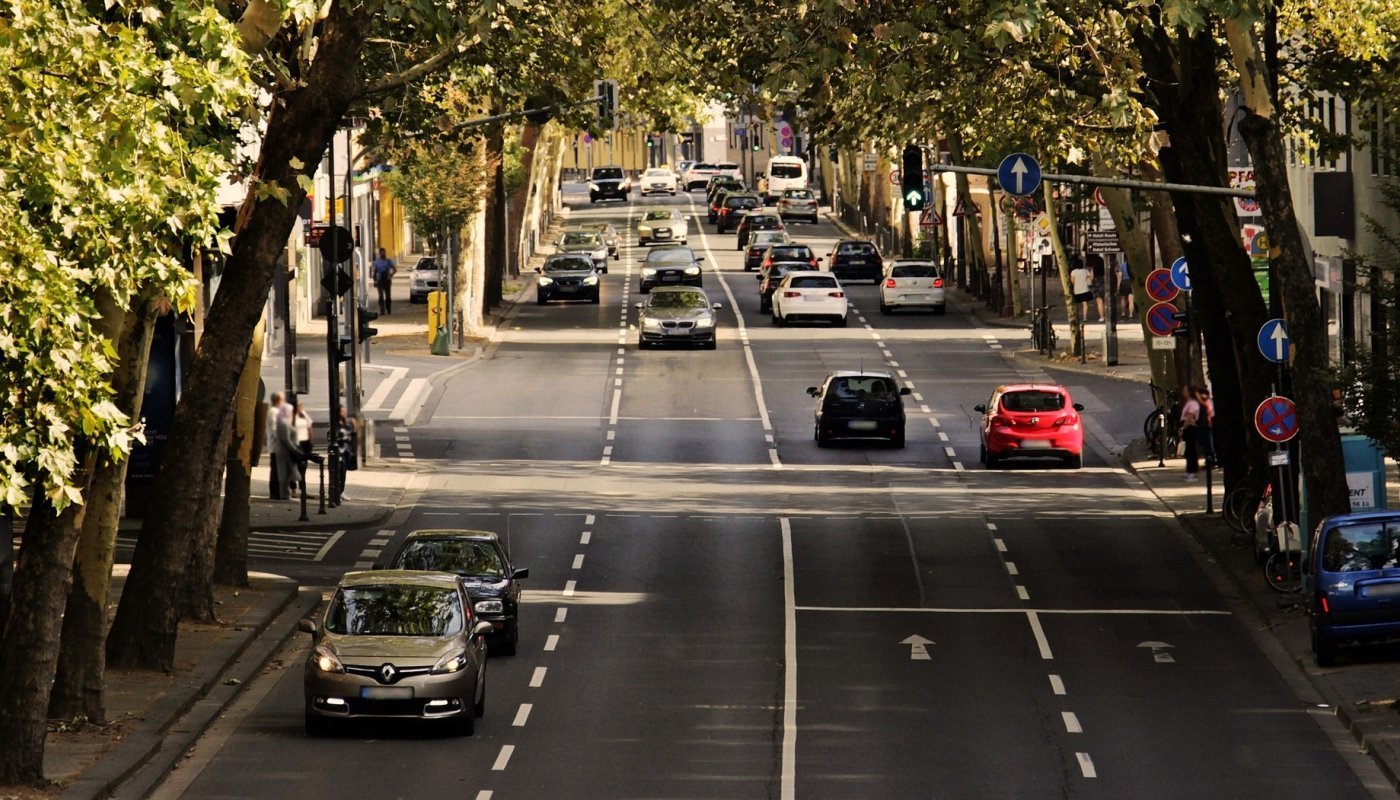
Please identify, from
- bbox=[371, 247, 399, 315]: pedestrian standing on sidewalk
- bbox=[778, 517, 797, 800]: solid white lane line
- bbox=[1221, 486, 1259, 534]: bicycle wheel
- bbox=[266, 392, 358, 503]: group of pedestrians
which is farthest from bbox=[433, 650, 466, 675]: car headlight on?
bbox=[371, 247, 399, 315]: pedestrian standing on sidewalk

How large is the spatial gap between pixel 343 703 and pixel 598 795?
3.22 metres

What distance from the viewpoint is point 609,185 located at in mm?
135250

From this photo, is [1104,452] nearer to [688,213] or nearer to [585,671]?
[585,671]

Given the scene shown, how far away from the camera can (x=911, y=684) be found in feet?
76.3

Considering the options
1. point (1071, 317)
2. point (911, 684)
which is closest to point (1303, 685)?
point (911, 684)

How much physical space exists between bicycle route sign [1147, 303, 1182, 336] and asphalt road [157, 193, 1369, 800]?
266cm

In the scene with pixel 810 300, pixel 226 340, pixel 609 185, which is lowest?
pixel 226 340

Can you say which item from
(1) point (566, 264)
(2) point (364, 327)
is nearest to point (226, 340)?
(2) point (364, 327)

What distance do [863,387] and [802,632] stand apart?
59.4 feet

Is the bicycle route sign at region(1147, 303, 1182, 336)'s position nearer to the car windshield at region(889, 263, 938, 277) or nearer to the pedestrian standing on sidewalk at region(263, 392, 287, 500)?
the pedestrian standing on sidewalk at region(263, 392, 287, 500)

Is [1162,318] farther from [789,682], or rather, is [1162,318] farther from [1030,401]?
[789,682]

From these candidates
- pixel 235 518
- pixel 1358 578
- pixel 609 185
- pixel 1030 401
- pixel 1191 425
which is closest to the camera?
pixel 1358 578

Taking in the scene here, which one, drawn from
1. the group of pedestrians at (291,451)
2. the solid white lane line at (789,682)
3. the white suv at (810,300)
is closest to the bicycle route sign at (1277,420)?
the solid white lane line at (789,682)

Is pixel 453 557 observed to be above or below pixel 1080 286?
below
